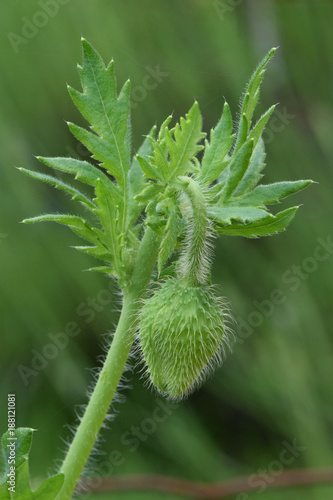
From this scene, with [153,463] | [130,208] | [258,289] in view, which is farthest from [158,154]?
[153,463]

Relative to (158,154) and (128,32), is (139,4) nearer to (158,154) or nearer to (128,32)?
(128,32)

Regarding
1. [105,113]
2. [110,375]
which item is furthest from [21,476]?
[105,113]

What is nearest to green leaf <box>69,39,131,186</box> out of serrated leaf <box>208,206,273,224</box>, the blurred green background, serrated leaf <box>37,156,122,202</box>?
serrated leaf <box>37,156,122,202</box>

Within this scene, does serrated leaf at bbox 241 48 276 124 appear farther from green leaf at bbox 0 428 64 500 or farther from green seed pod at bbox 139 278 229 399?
green leaf at bbox 0 428 64 500

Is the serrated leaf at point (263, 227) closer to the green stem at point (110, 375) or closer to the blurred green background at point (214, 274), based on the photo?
the green stem at point (110, 375)

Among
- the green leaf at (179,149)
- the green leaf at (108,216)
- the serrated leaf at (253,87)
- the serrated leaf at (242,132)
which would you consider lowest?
the green leaf at (108,216)

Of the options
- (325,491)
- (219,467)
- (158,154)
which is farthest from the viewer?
(219,467)

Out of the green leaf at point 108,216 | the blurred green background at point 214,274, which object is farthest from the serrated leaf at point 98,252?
the blurred green background at point 214,274
